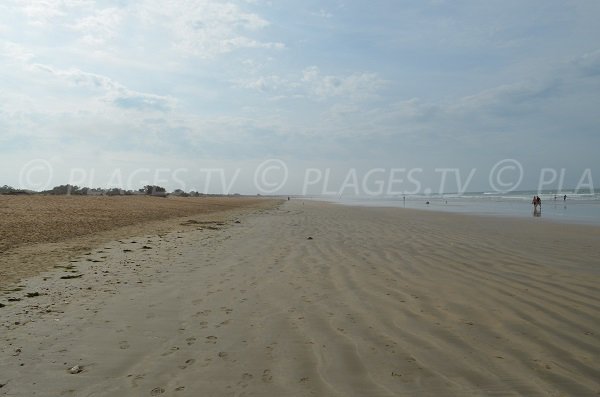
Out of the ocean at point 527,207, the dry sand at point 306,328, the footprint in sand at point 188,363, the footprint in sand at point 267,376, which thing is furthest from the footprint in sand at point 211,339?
the ocean at point 527,207

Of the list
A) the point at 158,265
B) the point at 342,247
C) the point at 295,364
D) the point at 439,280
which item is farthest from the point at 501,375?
the point at 342,247

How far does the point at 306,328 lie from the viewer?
4.36 metres

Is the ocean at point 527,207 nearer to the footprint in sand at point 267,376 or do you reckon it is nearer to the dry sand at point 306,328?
→ the dry sand at point 306,328

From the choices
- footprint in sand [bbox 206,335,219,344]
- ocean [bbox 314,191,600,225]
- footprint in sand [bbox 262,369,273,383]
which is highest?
Answer: ocean [bbox 314,191,600,225]

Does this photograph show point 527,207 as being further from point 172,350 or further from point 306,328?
point 172,350

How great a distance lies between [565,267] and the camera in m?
7.77

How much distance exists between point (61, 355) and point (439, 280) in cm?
551

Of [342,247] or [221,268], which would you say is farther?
[342,247]

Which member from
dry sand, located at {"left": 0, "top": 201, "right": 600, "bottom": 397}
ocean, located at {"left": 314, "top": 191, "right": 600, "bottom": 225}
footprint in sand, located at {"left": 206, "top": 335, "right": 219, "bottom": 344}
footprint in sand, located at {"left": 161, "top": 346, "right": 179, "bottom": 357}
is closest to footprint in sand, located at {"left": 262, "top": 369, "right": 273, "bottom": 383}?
dry sand, located at {"left": 0, "top": 201, "right": 600, "bottom": 397}

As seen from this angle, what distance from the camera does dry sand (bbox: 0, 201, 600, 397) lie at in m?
3.12

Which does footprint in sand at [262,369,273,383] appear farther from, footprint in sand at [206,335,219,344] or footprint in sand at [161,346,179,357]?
footprint in sand at [161,346,179,357]

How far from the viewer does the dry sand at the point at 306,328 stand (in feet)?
10.3

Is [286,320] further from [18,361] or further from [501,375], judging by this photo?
[18,361]

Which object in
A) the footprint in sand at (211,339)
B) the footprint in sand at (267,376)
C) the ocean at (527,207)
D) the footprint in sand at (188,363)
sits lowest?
the footprint in sand at (267,376)
